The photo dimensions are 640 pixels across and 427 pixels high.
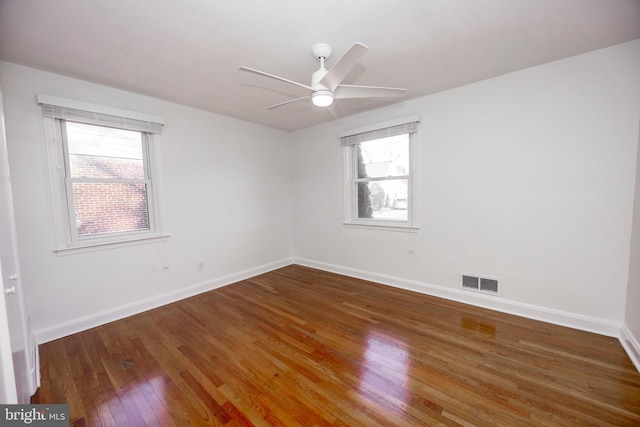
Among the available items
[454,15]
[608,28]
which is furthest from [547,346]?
[454,15]

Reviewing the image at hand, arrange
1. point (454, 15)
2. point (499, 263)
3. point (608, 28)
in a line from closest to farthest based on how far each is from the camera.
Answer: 1. point (454, 15)
2. point (608, 28)
3. point (499, 263)

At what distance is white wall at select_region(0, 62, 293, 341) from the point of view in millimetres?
2238

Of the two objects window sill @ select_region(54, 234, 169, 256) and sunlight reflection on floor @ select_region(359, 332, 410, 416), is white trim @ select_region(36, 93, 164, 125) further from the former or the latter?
sunlight reflection on floor @ select_region(359, 332, 410, 416)

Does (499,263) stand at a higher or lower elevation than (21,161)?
lower

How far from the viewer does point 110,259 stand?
8.85 ft

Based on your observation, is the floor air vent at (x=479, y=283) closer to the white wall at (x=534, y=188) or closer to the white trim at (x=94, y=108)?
the white wall at (x=534, y=188)

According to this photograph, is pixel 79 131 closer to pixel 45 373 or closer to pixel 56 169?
pixel 56 169

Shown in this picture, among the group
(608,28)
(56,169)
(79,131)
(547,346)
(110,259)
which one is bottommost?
(547,346)

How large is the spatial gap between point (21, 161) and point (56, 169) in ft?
0.72

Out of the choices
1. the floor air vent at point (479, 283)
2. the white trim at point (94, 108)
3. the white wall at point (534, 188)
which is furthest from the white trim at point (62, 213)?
the floor air vent at point (479, 283)

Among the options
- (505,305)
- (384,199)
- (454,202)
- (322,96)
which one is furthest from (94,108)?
(505,305)

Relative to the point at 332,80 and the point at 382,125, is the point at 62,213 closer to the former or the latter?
the point at 332,80

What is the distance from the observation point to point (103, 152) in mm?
2697

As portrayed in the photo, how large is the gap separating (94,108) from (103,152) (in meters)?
0.44
